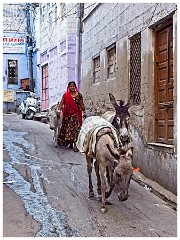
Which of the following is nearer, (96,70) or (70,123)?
(70,123)

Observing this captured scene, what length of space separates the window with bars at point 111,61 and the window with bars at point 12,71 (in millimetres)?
17019

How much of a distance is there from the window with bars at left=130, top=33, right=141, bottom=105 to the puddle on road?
2.56 metres

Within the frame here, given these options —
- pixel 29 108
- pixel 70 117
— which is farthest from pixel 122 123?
pixel 29 108

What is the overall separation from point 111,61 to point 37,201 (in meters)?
6.05

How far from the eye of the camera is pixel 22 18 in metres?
28.2

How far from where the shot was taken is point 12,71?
93.5 feet

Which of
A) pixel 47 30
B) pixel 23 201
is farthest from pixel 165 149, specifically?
pixel 47 30

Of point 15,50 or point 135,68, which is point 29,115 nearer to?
point 15,50

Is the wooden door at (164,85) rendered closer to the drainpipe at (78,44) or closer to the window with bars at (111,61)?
the window with bars at (111,61)

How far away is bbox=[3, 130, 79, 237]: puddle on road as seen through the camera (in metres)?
5.47

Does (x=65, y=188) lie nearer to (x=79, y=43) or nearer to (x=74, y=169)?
(x=74, y=169)

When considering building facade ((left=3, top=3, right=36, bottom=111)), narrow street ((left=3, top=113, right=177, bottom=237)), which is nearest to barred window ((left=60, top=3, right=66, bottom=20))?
building facade ((left=3, top=3, right=36, bottom=111))

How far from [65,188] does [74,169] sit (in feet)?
5.40

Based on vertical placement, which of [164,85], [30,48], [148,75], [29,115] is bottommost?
[29,115]
